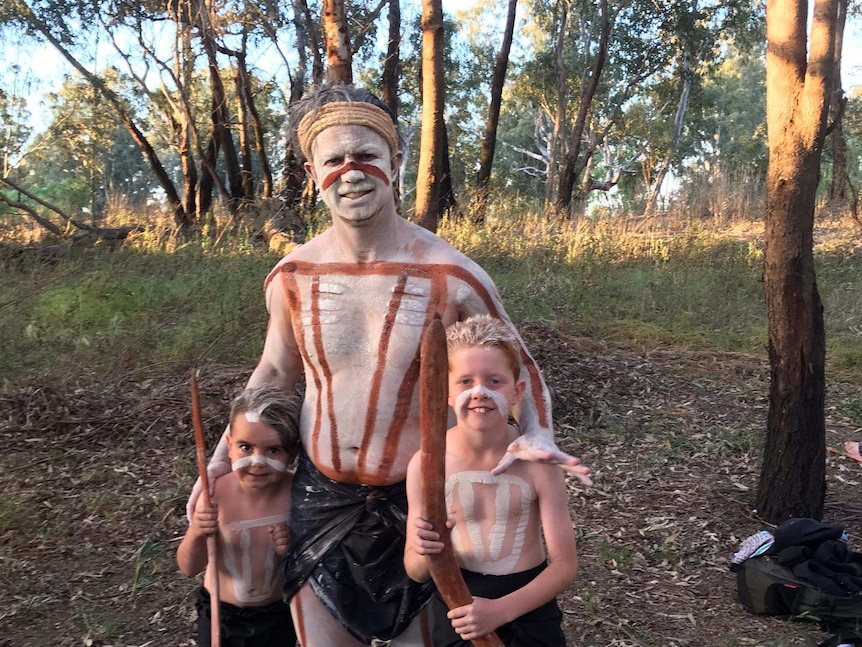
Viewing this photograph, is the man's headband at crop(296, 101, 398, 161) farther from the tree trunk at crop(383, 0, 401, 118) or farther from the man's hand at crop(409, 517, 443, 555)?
the tree trunk at crop(383, 0, 401, 118)

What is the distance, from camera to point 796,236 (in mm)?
3424

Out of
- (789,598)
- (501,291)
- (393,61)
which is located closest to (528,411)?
(789,598)

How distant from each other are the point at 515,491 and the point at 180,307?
19.1 ft

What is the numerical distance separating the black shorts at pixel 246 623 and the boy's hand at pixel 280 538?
18cm

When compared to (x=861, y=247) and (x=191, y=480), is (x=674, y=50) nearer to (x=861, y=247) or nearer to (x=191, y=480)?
(x=861, y=247)

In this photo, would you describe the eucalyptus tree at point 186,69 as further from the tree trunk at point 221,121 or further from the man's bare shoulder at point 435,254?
the man's bare shoulder at point 435,254

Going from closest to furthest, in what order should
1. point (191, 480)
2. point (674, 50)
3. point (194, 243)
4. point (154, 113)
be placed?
point (191, 480), point (194, 243), point (154, 113), point (674, 50)

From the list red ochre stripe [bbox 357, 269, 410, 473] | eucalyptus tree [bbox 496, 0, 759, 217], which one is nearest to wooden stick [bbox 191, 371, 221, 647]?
red ochre stripe [bbox 357, 269, 410, 473]

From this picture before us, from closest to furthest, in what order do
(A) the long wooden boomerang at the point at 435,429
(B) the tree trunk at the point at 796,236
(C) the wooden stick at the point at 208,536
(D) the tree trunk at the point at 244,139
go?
1. (A) the long wooden boomerang at the point at 435,429
2. (C) the wooden stick at the point at 208,536
3. (B) the tree trunk at the point at 796,236
4. (D) the tree trunk at the point at 244,139

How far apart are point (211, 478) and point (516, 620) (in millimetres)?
806

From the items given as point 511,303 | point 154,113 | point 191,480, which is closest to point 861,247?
point 511,303

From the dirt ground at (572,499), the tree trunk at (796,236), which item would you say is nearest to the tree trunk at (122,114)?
the dirt ground at (572,499)

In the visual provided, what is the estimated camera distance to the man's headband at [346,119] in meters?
1.75

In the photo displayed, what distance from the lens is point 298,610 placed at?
1785 millimetres
